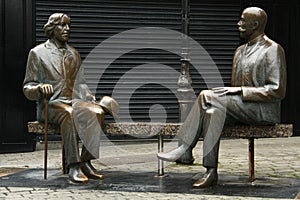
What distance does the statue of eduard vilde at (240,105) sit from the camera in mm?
6871

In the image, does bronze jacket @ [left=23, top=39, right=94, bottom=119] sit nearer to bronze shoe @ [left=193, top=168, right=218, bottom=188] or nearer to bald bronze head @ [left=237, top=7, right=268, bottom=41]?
bronze shoe @ [left=193, top=168, right=218, bottom=188]

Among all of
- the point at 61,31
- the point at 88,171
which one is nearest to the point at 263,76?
the point at 88,171

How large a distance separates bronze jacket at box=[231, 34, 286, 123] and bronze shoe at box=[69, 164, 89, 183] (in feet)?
6.87

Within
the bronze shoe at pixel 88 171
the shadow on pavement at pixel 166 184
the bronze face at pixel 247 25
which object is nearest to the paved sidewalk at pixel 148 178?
the shadow on pavement at pixel 166 184

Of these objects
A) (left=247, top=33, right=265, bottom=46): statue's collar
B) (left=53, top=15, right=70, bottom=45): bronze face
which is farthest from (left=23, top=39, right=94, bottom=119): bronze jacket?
(left=247, top=33, right=265, bottom=46): statue's collar

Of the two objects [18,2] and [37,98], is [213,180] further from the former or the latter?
[18,2]

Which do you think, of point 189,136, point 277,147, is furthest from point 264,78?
point 277,147

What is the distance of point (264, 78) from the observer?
7.08 m

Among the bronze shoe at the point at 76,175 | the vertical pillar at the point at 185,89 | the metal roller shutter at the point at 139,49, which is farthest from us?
the metal roller shutter at the point at 139,49

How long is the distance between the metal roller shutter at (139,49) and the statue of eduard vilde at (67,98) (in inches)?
173

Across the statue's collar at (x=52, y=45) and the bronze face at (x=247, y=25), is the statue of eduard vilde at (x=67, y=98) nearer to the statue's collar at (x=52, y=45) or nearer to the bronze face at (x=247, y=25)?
the statue's collar at (x=52, y=45)

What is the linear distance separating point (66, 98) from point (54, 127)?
39 cm

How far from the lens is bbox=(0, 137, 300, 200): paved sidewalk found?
6633mm

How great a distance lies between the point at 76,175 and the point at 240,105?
210cm
